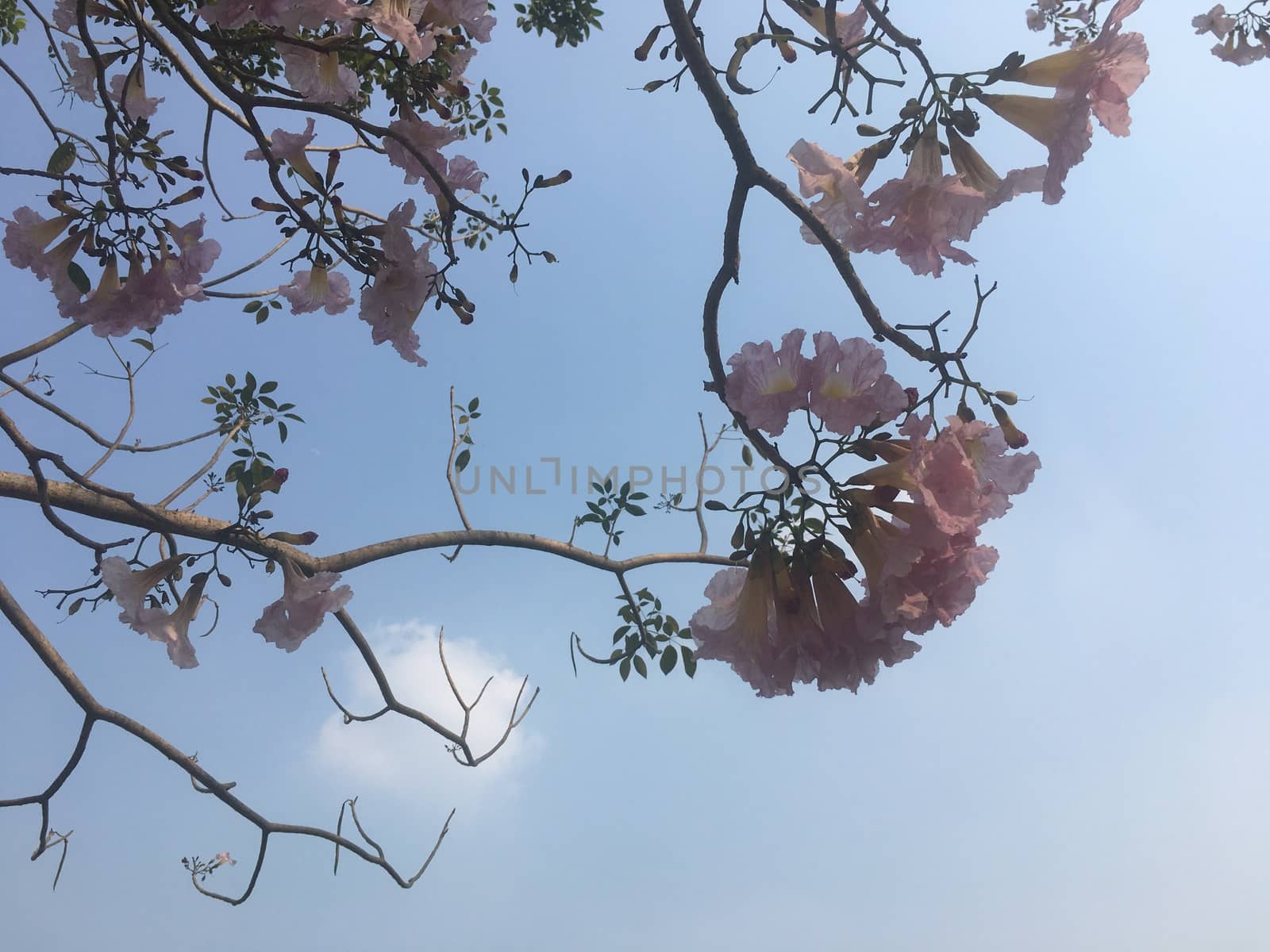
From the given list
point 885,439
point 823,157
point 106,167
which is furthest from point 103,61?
point 885,439

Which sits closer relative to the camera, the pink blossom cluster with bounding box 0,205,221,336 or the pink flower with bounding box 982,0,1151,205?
the pink flower with bounding box 982,0,1151,205

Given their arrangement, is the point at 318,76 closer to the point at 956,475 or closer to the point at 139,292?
the point at 139,292

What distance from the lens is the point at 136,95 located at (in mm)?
2496

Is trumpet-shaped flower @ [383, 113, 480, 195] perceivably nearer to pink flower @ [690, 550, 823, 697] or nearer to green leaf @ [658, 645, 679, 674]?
pink flower @ [690, 550, 823, 697]

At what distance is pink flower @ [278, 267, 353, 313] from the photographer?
258 centimetres

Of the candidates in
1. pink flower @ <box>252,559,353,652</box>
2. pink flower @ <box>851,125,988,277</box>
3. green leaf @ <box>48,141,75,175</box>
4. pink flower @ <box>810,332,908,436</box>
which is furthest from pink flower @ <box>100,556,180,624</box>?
pink flower @ <box>851,125,988,277</box>

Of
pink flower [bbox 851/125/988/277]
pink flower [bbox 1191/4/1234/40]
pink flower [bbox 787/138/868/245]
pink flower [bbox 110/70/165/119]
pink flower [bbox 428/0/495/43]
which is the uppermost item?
pink flower [bbox 1191/4/1234/40]

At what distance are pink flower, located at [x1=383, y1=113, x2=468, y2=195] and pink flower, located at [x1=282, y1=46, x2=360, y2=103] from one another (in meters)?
0.14

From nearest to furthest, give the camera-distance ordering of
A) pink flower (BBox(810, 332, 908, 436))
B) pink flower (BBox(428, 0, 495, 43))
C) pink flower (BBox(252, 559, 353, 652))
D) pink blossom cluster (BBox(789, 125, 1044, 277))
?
pink flower (BBox(810, 332, 908, 436)) < pink blossom cluster (BBox(789, 125, 1044, 277)) < pink flower (BBox(428, 0, 495, 43)) < pink flower (BBox(252, 559, 353, 652))

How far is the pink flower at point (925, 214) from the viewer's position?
71.3 inches

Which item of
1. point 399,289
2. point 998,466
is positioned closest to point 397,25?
point 399,289

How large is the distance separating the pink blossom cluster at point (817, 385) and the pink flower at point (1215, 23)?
439cm

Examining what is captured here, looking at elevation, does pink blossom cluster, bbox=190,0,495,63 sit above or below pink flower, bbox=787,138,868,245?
above

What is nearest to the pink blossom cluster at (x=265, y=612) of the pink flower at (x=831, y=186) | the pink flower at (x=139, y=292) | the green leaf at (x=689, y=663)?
the pink flower at (x=139, y=292)
